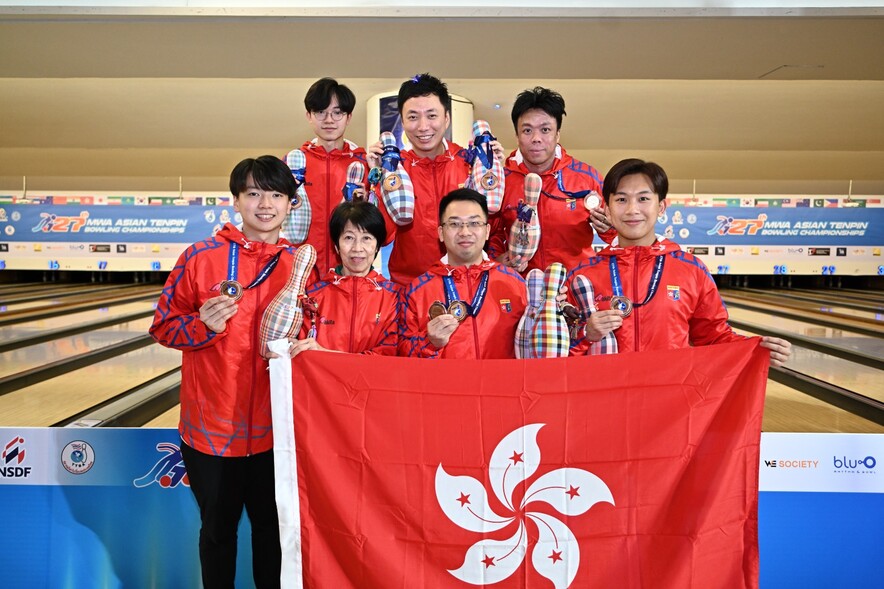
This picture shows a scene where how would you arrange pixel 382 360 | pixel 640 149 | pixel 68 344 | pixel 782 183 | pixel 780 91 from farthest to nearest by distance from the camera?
pixel 782 183 → pixel 640 149 → pixel 780 91 → pixel 68 344 → pixel 382 360

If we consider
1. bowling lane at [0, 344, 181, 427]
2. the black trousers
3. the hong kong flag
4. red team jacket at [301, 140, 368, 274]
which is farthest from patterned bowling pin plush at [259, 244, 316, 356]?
bowling lane at [0, 344, 181, 427]

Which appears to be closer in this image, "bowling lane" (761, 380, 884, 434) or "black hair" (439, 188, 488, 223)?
"black hair" (439, 188, 488, 223)

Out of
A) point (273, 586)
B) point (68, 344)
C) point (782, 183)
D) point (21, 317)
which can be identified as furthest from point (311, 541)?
point (782, 183)

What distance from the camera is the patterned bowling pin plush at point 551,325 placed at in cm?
192

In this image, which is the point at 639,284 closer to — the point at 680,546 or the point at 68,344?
the point at 680,546

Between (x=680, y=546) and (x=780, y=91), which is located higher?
(x=780, y=91)

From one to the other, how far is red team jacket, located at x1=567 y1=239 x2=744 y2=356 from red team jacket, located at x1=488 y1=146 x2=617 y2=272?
0.47 metres

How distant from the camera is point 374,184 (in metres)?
2.44

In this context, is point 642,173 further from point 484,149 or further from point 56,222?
point 56,222

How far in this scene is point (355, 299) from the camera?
2.05 metres

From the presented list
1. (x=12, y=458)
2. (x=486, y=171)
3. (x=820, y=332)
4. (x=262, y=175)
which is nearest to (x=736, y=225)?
(x=820, y=332)

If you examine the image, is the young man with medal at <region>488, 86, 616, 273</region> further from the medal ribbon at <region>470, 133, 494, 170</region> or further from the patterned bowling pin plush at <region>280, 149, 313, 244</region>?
the patterned bowling pin plush at <region>280, 149, 313, 244</region>

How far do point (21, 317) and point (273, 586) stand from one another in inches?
235

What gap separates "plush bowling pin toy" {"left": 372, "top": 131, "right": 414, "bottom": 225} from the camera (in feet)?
7.82
